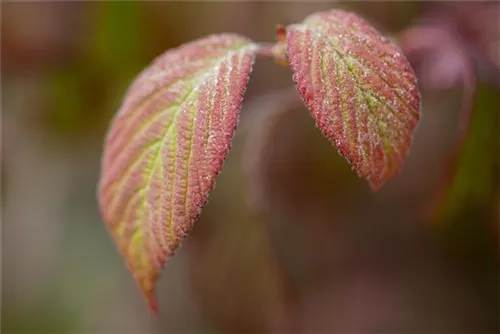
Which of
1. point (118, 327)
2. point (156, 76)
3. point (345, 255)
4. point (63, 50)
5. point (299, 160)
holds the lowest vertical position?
point (118, 327)

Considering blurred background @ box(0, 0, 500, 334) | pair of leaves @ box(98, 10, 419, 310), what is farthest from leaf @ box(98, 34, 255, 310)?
blurred background @ box(0, 0, 500, 334)

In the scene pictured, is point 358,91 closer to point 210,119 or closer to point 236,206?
point 210,119

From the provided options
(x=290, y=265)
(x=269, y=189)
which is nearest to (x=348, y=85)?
(x=269, y=189)

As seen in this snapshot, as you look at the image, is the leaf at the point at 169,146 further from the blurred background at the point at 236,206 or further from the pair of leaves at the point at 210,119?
the blurred background at the point at 236,206

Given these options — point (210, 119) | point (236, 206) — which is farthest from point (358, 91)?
point (236, 206)

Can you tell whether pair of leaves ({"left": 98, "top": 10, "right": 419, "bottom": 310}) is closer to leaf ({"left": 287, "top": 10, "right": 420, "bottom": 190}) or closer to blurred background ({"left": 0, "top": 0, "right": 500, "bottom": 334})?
leaf ({"left": 287, "top": 10, "right": 420, "bottom": 190})

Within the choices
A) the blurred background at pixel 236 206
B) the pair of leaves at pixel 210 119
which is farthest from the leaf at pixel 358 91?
the blurred background at pixel 236 206

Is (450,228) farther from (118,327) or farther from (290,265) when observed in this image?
(118,327)
